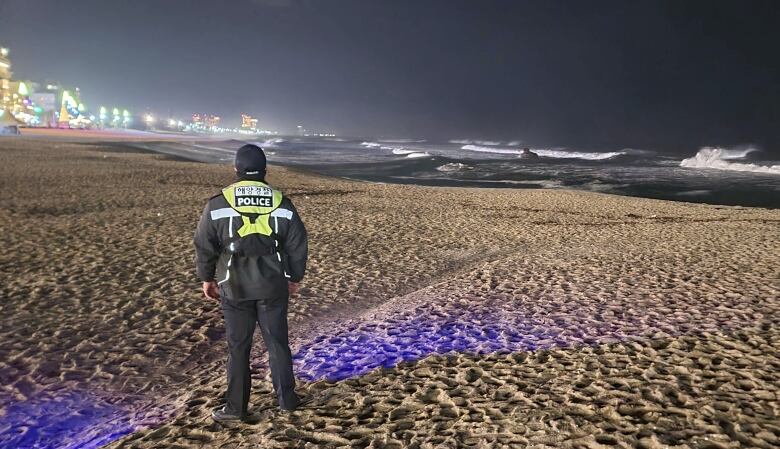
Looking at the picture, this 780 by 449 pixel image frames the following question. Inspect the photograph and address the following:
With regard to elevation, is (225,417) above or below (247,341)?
below

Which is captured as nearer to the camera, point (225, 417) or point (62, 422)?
point (225, 417)

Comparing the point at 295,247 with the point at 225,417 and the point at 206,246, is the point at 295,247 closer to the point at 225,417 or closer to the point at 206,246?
the point at 206,246

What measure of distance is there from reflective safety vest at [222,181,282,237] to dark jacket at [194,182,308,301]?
0.04 meters

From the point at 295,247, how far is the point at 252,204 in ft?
1.62

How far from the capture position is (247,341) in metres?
4.10

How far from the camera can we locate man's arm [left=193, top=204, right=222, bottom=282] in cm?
387

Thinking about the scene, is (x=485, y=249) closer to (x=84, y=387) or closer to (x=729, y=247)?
(x=729, y=247)

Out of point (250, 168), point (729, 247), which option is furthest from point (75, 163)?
point (729, 247)

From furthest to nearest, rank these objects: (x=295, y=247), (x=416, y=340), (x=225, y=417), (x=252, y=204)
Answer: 1. (x=416, y=340)
2. (x=225, y=417)
3. (x=295, y=247)
4. (x=252, y=204)

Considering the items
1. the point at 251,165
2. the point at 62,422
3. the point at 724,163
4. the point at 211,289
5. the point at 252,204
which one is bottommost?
the point at 62,422

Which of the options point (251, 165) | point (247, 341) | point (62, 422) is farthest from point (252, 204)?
point (62, 422)

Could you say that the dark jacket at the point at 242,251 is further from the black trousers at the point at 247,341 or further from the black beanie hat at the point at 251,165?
the black beanie hat at the point at 251,165

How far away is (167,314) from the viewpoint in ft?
23.4

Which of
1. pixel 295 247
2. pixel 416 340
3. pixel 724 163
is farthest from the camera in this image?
pixel 724 163
